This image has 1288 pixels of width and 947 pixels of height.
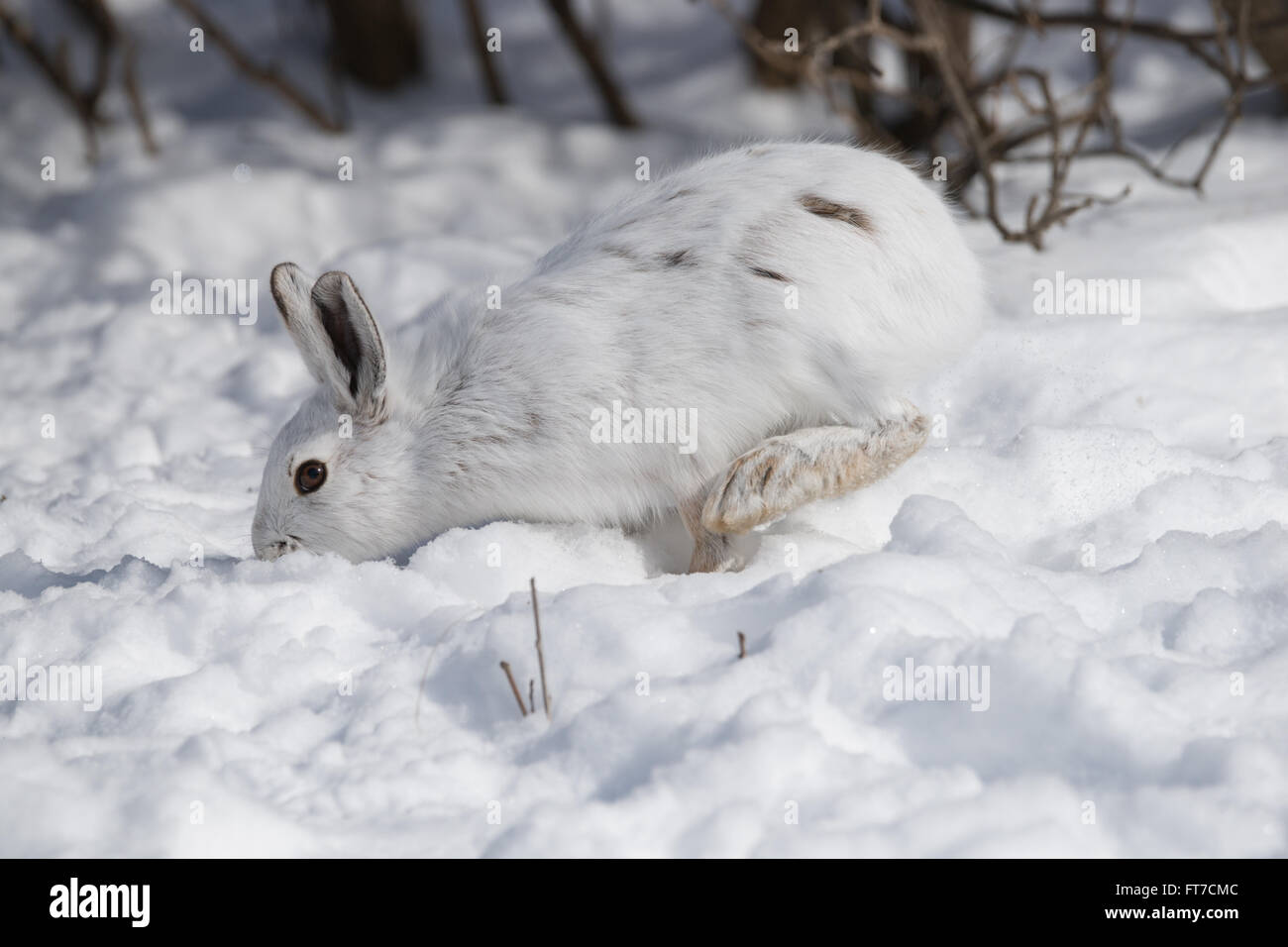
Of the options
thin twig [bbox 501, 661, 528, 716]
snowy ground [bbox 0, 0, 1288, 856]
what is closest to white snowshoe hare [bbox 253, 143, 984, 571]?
snowy ground [bbox 0, 0, 1288, 856]

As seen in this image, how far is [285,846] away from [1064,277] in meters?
3.68

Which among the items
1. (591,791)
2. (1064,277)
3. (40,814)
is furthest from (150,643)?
(1064,277)

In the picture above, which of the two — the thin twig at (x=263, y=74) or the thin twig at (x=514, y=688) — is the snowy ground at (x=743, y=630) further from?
the thin twig at (x=263, y=74)

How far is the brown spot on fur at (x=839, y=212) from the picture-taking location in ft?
10.5

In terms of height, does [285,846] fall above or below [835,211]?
below

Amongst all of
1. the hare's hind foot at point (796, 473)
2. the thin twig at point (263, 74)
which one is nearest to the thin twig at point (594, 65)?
the thin twig at point (263, 74)

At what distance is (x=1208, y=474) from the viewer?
3.32m

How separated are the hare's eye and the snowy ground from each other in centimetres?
25

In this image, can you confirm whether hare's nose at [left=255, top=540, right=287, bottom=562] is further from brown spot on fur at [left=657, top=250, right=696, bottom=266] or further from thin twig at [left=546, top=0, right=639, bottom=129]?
thin twig at [left=546, top=0, right=639, bottom=129]

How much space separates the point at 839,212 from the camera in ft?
10.5

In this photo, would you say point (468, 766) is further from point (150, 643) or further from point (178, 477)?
point (178, 477)

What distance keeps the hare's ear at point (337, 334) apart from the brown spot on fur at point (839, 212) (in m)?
1.16

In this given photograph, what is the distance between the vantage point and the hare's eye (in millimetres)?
Answer: 3275
